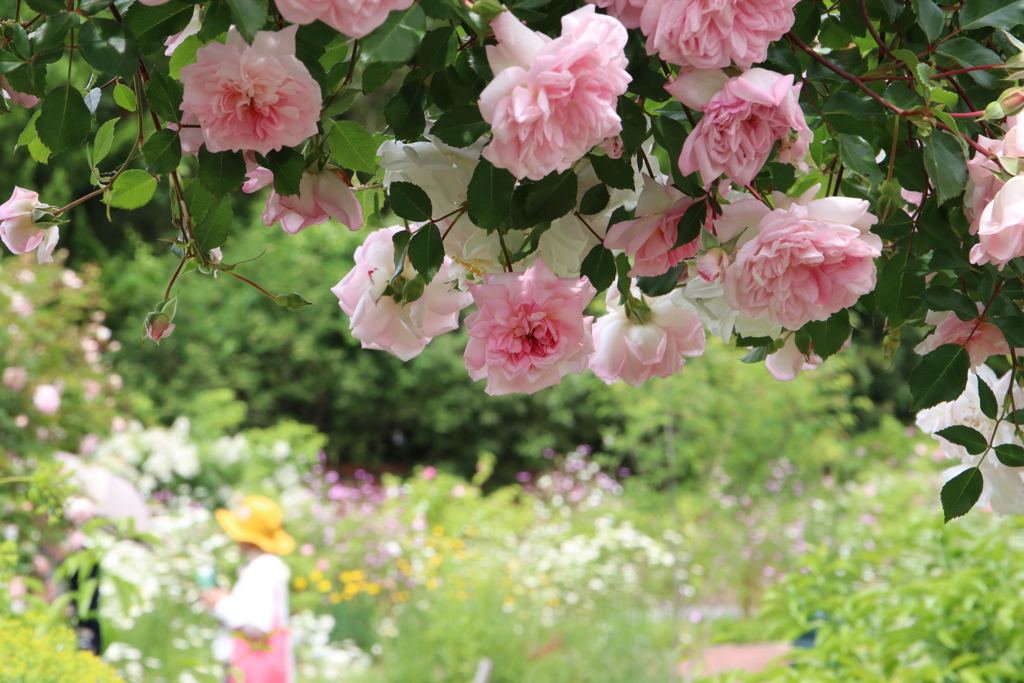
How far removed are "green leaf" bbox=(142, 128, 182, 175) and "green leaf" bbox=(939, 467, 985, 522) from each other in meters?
0.54

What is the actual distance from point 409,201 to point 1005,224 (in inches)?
12.9

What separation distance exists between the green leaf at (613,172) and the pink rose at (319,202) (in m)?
0.16

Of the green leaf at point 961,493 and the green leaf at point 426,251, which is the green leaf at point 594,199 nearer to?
the green leaf at point 426,251

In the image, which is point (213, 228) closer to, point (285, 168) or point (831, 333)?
point (285, 168)

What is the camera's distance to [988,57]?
0.50 meters

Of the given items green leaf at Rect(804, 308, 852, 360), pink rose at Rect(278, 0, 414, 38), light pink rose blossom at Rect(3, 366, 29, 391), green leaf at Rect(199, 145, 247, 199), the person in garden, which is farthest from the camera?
light pink rose blossom at Rect(3, 366, 29, 391)

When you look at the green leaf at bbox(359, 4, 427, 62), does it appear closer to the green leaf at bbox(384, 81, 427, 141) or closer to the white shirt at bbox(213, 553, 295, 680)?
the green leaf at bbox(384, 81, 427, 141)

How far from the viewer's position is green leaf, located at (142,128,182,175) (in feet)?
1.51

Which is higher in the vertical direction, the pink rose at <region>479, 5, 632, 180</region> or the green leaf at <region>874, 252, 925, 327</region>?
the pink rose at <region>479, 5, 632, 180</region>

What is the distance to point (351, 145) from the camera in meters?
0.48

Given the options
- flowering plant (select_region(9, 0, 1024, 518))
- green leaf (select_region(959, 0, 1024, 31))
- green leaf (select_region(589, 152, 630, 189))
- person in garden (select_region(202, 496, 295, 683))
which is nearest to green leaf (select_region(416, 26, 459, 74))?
flowering plant (select_region(9, 0, 1024, 518))

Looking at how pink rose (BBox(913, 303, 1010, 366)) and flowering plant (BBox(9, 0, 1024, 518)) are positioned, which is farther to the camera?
pink rose (BBox(913, 303, 1010, 366))

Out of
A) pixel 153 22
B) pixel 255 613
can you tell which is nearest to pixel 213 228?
pixel 153 22

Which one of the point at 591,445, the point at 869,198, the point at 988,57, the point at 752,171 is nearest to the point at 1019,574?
the point at 869,198
